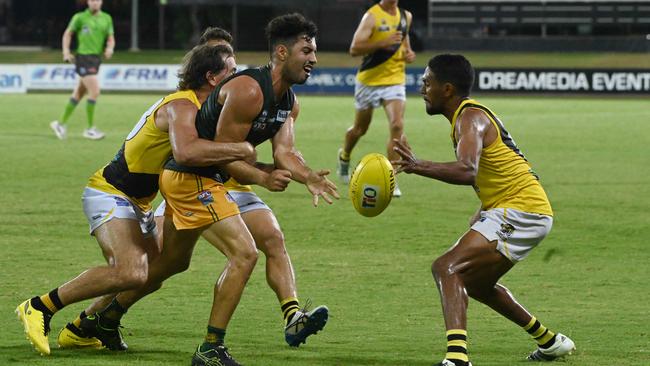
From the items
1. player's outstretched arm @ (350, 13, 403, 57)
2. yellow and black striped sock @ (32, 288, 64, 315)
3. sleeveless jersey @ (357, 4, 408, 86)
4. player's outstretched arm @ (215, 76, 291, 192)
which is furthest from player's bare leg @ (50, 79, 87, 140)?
player's outstretched arm @ (215, 76, 291, 192)

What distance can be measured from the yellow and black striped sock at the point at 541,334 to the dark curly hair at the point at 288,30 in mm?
2205

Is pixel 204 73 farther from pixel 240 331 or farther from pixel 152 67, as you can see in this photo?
pixel 152 67

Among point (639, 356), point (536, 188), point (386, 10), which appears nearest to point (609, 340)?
point (639, 356)

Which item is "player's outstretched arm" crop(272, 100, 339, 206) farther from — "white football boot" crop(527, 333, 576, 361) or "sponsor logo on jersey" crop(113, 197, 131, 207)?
"white football boot" crop(527, 333, 576, 361)

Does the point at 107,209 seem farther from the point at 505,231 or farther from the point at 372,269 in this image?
the point at 372,269

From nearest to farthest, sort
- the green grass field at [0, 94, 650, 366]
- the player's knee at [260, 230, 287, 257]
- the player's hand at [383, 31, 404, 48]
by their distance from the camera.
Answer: the green grass field at [0, 94, 650, 366], the player's knee at [260, 230, 287, 257], the player's hand at [383, 31, 404, 48]

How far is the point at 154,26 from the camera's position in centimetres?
5147

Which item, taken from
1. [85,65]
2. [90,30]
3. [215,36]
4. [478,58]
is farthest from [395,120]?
[478,58]

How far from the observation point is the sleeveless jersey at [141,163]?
7.74 meters

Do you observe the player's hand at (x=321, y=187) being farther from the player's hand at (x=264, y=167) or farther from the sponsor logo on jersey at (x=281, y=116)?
the sponsor logo on jersey at (x=281, y=116)

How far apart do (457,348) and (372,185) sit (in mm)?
1176

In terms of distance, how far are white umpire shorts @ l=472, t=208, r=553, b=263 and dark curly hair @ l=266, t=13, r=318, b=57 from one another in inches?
60.6

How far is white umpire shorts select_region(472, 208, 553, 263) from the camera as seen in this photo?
295 inches

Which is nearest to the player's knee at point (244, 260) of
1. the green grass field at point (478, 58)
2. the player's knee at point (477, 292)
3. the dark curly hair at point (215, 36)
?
the player's knee at point (477, 292)
